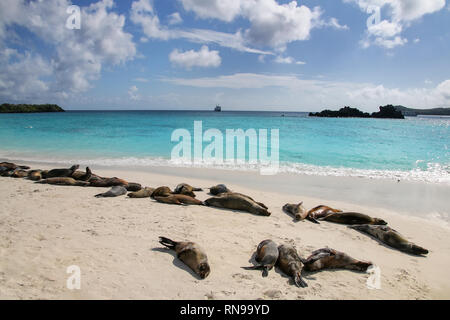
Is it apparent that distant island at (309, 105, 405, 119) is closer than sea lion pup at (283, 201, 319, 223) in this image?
No

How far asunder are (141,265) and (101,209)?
268 centimetres

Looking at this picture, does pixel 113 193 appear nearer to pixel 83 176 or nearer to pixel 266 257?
pixel 83 176

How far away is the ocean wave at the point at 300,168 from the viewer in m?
10.0

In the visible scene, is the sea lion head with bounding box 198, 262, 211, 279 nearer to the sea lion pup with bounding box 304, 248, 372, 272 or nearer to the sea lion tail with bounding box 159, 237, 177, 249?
the sea lion tail with bounding box 159, 237, 177, 249

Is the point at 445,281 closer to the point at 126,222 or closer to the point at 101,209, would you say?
the point at 126,222

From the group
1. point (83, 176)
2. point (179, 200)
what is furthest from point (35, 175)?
point (179, 200)

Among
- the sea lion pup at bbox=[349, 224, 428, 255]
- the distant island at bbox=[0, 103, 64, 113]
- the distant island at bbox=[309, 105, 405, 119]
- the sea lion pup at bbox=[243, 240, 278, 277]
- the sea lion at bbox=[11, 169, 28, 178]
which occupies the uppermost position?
the distant island at bbox=[0, 103, 64, 113]

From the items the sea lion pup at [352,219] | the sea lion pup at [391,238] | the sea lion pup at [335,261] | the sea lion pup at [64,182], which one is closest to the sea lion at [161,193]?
the sea lion pup at [64,182]

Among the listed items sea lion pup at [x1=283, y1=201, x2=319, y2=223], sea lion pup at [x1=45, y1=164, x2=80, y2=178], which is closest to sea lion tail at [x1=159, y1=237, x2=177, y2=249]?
sea lion pup at [x1=283, y1=201, x2=319, y2=223]

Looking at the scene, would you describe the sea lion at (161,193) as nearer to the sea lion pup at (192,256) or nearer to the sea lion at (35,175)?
the sea lion pup at (192,256)

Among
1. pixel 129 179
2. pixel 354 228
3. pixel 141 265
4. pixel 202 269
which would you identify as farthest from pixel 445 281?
pixel 129 179

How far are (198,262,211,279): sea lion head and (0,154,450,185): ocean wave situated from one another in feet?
25.0

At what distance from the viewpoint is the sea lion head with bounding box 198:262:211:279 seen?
335 cm

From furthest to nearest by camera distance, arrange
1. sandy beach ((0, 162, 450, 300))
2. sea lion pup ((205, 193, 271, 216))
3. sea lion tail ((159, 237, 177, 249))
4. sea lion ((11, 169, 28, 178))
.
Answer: sea lion ((11, 169, 28, 178)) < sea lion pup ((205, 193, 271, 216)) < sea lion tail ((159, 237, 177, 249)) < sandy beach ((0, 162, 450, 300))
